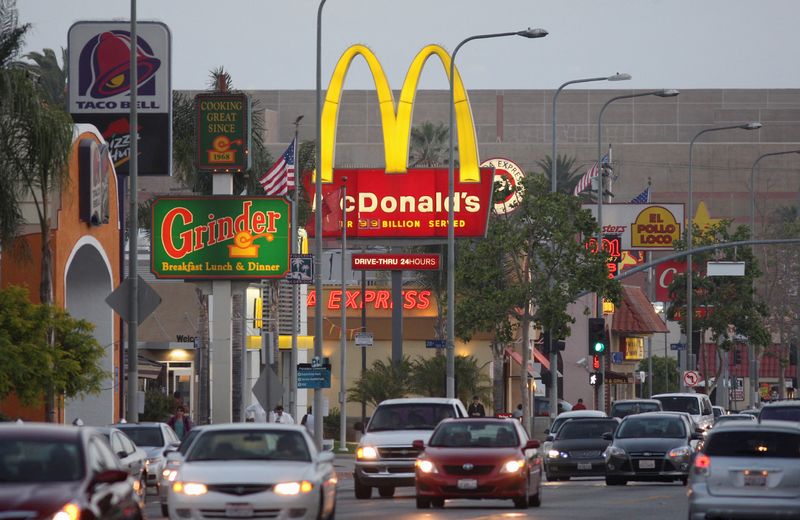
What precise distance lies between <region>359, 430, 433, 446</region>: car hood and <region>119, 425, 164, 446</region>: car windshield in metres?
4.49

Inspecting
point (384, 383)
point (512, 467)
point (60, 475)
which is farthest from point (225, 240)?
point (60, 475)

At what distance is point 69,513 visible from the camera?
14.1 meters

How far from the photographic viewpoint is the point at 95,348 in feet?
111

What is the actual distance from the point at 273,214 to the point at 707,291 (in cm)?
3788

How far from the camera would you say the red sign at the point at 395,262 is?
60875 millimetres

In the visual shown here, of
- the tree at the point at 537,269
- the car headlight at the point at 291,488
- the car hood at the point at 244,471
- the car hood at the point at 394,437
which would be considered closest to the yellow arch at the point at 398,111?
the tree at the point at 537,269

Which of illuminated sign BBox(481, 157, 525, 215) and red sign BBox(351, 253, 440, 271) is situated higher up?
illuminated sign BBox(481, 157, 525, 215)

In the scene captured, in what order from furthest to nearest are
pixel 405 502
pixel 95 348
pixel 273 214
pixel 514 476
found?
pixel 273 214, pixel 95 348, pixel 405 502, pixel 514 476

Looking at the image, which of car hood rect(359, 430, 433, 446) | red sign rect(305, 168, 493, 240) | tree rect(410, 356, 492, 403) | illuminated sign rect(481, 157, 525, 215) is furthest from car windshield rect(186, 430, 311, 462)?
red sign rect(305, 168, 493, 240)

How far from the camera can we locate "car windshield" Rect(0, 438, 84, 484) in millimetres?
15086

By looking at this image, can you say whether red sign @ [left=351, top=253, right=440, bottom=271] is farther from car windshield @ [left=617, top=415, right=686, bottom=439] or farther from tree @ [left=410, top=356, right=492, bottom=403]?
car windshield @ [left=617, top=415, right=686, bottom=439]

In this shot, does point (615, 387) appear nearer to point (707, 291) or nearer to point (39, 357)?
point (707, 291)

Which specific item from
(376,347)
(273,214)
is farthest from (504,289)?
(376,347)

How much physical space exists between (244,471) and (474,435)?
858 centimetres
